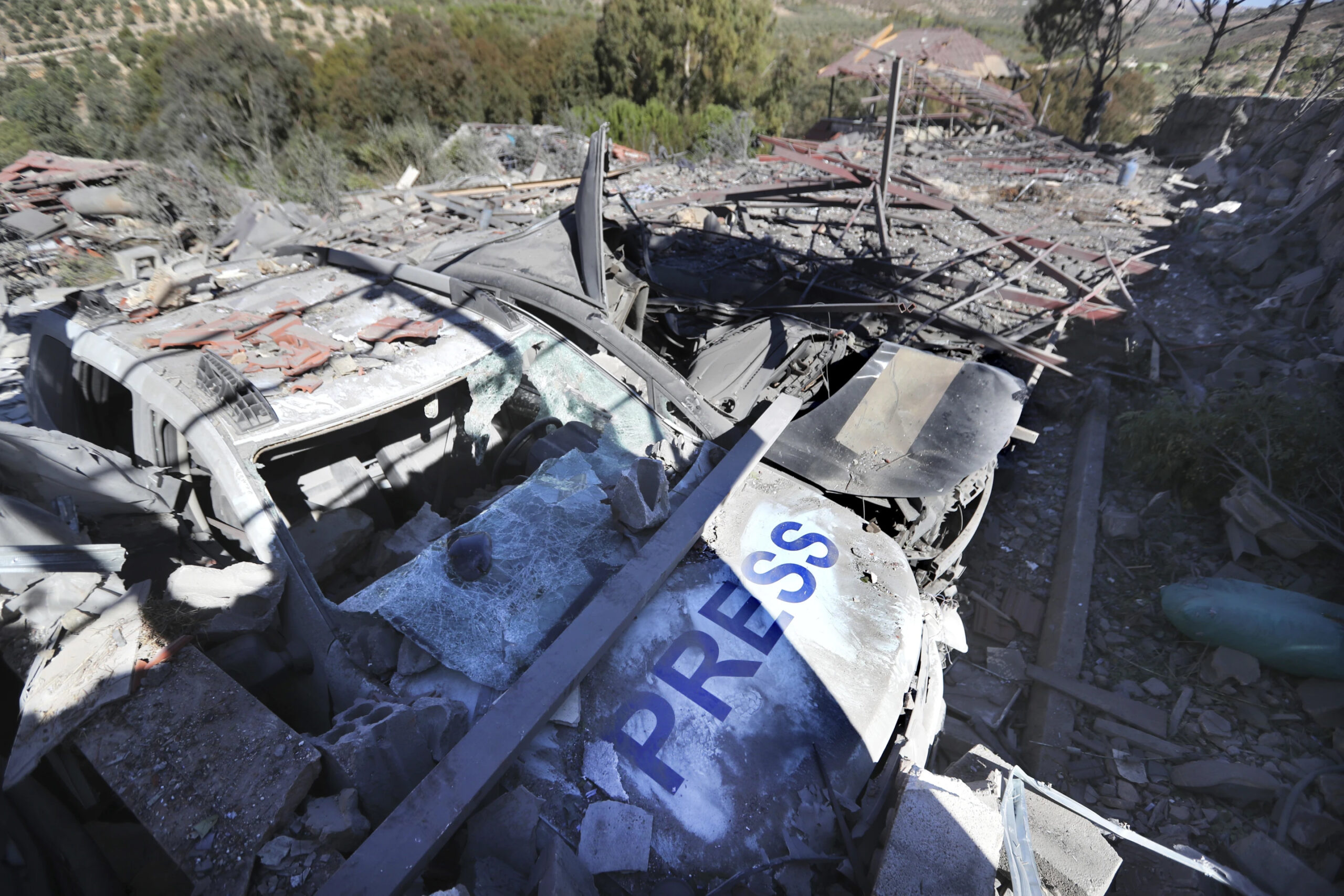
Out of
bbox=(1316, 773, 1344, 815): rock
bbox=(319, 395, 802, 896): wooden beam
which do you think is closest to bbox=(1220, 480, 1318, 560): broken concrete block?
bbox=(1316, 773, 1344, 815): rock

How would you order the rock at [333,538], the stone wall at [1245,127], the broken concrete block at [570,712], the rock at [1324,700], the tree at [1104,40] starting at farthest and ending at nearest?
the tree at [1104,40] < the stone wall at [1245,127] < the rock at [1324,700] < the rock at [333,538] < the broken concrete block at [570,712]

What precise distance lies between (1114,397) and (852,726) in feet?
15.8

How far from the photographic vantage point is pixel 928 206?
769cm

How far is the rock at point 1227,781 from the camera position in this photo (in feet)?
8.72

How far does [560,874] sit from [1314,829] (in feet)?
10.8

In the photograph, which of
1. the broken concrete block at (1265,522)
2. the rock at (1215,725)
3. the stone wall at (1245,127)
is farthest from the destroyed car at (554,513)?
the stone wall at (1245,127)

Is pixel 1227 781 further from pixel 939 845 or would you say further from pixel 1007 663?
pixel 939 845

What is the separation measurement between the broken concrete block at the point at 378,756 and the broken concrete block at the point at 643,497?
95 centimetres

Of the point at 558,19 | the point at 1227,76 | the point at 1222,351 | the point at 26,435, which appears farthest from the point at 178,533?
the point at 558,19

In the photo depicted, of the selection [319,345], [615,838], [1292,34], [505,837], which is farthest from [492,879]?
[1292,34]

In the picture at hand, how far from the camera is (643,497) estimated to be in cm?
220

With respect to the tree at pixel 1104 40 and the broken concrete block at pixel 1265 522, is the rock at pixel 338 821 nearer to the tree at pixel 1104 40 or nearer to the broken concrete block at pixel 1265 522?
the broken concrete block at pixel 1265 522

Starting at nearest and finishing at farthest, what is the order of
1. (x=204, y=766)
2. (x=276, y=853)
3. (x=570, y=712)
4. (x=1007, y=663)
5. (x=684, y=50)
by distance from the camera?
(x=276, y=853) → (x=204, y=766) → (x=570, y=712) → (x=1007, y=663) → (x=684, y=50)

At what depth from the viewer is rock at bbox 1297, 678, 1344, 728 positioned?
2844 mm
